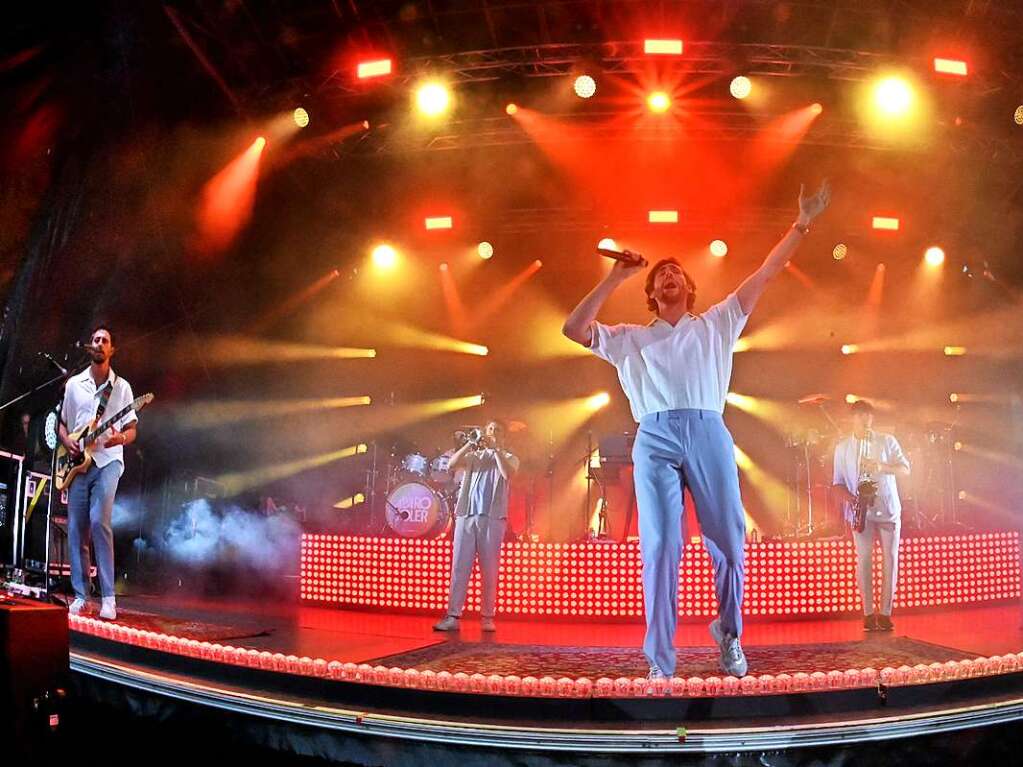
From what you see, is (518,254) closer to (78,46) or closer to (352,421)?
(352,421)

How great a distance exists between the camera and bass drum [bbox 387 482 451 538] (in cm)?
989

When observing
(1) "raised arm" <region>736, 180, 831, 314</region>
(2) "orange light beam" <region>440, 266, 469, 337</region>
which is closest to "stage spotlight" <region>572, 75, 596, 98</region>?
(2) "orange light beam" <region>440, 266, 469, 337</region>

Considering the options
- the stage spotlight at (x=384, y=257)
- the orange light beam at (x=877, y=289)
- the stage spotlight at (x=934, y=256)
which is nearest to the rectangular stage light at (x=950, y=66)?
the stage spotlight at (x=934, y=256)

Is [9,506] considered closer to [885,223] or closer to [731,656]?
[731,656]

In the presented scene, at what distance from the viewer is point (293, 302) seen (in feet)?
37.3

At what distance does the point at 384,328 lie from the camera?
1344cm

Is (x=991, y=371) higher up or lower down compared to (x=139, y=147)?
lower down

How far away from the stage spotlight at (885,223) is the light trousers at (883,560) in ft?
24.0

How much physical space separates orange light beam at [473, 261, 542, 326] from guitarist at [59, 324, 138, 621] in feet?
27.9

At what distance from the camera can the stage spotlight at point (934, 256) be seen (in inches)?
491

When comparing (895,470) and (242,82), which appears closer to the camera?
(895,470)

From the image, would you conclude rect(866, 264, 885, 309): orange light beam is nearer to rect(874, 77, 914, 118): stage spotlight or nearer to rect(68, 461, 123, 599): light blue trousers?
rect(874, 77, 914, 118): stage spotlight

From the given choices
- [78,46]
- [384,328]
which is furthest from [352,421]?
[78,46]

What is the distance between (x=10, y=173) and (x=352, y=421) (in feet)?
29.4
